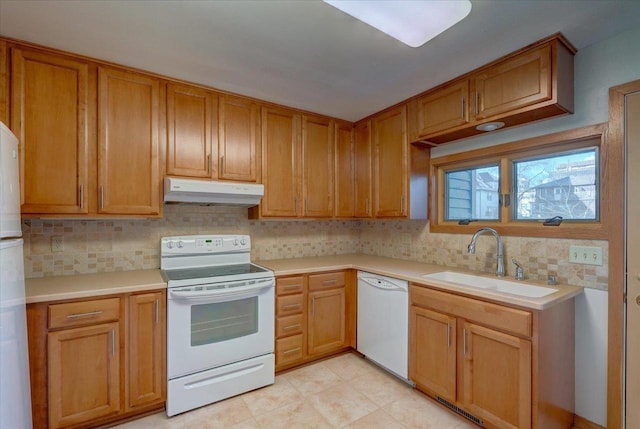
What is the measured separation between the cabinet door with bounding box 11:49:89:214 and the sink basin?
2462 millimetres

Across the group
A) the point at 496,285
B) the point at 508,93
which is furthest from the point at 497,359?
the point at 508,93

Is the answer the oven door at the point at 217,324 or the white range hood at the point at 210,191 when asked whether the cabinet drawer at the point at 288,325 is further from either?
the white range hood at the point at 210,191

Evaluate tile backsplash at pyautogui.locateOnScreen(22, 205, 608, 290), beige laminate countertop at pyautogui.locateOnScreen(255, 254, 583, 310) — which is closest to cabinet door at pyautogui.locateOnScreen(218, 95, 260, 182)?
tile backsplash at pyautogui.locateOnScreen(22, 205, 608, 290)

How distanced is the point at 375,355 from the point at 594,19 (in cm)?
257

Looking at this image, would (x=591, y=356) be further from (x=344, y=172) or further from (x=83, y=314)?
(x=83, y=314)

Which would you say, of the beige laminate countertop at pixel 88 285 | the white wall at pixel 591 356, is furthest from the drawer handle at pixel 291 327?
the white wall at pixel 591 356

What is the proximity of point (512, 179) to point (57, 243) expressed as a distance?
3.33 meters

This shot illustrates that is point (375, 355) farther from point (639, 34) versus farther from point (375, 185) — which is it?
point (639, 34)

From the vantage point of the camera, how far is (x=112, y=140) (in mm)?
2041

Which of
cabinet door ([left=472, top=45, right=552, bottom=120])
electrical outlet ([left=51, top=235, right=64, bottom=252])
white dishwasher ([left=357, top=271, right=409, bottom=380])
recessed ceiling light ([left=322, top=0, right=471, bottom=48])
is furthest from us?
white dishwasher ([left=357, top=271, right=409, bottom=380])

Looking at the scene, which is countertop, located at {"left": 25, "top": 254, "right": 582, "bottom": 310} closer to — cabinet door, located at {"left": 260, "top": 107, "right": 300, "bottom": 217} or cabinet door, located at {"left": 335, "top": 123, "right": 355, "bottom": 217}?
cabinet door, located at {"left": 260, "top": 107, "right": 300, "bottom": 217}

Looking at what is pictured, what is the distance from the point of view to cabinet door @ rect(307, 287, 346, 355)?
2551 mm

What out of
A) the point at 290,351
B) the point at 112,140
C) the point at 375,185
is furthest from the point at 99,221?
the point at 375,185

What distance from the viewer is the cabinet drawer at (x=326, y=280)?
8.38ft
